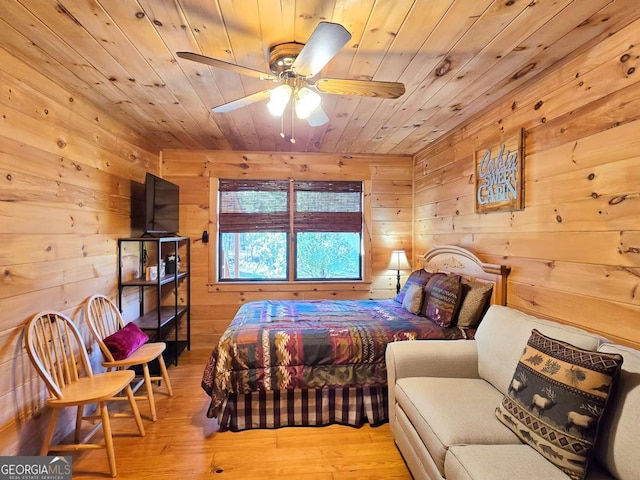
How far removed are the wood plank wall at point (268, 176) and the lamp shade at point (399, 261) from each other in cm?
25

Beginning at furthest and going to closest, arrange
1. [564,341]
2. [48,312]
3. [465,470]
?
[48,312] < [564,341] < [465,470]

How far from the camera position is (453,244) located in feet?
10.7

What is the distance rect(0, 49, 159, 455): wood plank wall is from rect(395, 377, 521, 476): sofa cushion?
221cm

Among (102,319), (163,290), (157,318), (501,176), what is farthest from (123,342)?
(501,176)

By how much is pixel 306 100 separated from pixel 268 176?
2.39m

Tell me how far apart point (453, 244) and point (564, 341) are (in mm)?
1773

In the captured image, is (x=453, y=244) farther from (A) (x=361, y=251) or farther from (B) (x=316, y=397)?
(B) (x=316, y=397)

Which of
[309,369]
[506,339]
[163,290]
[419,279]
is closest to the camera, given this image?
[506,339]

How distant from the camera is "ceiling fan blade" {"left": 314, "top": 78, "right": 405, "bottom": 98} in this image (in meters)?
1.75

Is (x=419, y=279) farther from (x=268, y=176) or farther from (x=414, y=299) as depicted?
(x=268, y=176)

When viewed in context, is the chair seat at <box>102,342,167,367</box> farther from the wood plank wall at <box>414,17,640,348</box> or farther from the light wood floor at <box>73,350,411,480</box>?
the wood plank wall at <box>414,17,640,348</box>

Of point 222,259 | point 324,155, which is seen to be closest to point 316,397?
point 222,259

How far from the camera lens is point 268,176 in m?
4.14

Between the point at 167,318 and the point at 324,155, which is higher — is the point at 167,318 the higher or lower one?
the lower one
